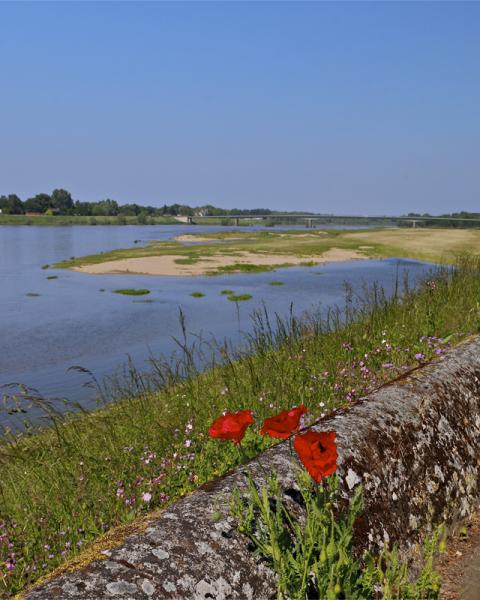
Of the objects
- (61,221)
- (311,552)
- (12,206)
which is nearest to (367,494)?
(311,552)

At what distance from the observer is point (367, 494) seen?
339 centimetres

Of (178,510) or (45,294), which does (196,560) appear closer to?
(178,510)

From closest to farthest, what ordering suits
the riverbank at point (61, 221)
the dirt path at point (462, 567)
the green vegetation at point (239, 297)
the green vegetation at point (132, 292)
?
the dirt path at point (462, 567), the green vegetation at point (239, 297), the green vegetation at point (132, 292), the riverbank at point (61, 221)

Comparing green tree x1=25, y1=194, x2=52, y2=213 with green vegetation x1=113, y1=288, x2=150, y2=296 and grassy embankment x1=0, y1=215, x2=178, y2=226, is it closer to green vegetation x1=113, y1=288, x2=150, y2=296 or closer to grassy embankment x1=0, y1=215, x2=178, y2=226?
grassy embankment x1=0, y1=215, x2=178, y2=226

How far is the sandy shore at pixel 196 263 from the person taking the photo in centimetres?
3700

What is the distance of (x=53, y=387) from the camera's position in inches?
516

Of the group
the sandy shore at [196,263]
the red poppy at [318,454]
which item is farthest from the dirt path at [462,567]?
the sandy shore at [196,263]

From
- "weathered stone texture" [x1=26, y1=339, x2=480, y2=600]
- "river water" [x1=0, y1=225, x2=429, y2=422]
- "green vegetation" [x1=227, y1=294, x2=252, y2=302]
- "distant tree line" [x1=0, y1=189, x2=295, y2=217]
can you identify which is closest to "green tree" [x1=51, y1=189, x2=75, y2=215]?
"distant tree line" [x1=0, y1=189, x2=295, y2=217]

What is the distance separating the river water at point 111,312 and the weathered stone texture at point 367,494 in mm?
3141

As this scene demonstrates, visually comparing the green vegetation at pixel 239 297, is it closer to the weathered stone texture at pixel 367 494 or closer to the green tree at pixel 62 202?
the weathered stone texture at pixel 367 494

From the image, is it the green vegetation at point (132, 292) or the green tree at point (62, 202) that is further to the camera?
the green tree at point (62, 202)

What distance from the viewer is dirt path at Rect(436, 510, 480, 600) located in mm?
3626

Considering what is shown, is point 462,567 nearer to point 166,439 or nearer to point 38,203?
point 166,439

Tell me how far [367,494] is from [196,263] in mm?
37692
